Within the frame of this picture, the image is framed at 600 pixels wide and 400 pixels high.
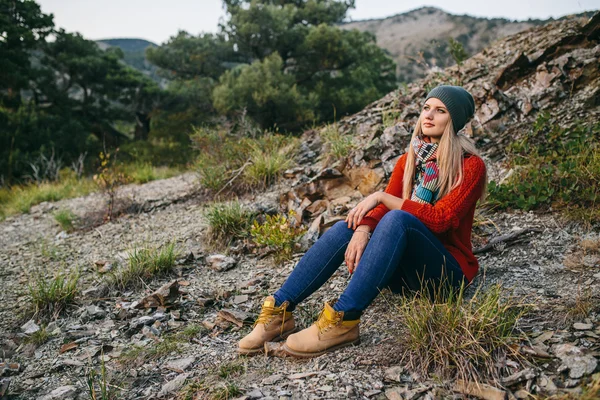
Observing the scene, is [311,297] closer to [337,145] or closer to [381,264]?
[381,264]

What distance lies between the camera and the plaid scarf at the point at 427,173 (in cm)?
250

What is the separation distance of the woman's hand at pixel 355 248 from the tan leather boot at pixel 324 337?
0.26 m

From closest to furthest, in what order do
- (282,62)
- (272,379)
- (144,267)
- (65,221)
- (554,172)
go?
(272,379) → (144,267) → (554,172) → (65,221) → (282,62)

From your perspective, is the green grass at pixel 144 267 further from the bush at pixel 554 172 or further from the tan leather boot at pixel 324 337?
the bush at pixel 554 172

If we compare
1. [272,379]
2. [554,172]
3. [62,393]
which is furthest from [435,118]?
[62,393]

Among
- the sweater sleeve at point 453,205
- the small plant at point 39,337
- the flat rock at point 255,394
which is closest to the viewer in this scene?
the flat rock at point 255,394

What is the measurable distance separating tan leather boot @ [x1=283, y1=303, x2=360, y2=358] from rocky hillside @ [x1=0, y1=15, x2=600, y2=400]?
0.23ft

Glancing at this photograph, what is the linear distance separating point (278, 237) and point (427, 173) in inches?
68.2

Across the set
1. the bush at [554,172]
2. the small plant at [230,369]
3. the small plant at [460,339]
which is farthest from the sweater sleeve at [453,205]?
the bush at [554,172]

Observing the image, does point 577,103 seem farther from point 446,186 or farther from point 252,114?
point 252,114

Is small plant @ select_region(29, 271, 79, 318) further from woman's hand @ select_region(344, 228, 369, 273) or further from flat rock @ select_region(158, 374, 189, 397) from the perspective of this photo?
woman's hand @ select_region(344, 228, 369, 273)

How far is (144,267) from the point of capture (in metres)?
3.72

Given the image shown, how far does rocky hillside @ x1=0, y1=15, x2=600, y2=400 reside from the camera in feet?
6.64

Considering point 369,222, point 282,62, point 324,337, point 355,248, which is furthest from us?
point 282,62
